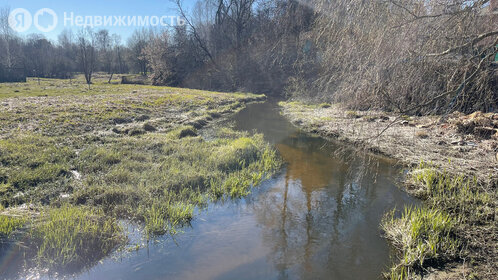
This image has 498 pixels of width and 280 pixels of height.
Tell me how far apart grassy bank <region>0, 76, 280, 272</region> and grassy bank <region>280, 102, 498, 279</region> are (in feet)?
10.3

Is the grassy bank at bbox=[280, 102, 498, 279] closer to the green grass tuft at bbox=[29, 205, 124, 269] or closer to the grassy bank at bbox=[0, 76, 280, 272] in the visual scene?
the grassy bank at bbox=[0, 76, 280, 272]

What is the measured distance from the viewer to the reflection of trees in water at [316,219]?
4.08 m

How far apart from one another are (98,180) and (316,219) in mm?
4366

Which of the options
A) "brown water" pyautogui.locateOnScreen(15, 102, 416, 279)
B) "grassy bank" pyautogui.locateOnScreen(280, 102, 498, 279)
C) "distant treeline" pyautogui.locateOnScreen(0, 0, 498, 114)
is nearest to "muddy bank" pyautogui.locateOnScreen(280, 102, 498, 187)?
"grassy bank" pyautogui.locateOnScreen(280, 102, 498, 279)

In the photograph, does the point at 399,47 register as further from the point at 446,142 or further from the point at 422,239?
Answer: the point at 446,142

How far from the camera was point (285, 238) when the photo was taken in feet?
15.3

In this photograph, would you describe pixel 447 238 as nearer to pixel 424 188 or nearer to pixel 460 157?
pixel 424 188

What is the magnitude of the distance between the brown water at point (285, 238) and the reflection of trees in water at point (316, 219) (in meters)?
0.01

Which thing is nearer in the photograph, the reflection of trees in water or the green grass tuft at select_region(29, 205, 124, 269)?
the green grass tuft at select_region(29, 205, 124, 269)

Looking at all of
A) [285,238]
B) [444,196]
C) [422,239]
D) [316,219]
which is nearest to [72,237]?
[285,238]

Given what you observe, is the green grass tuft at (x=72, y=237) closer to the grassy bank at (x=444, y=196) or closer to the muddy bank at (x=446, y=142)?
the grassy bank at (x=444, y=196)

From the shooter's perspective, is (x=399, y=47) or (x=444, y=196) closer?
(x=399, y=47)

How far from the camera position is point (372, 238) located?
4.63m

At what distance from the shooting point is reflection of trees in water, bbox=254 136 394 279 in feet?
13.4
